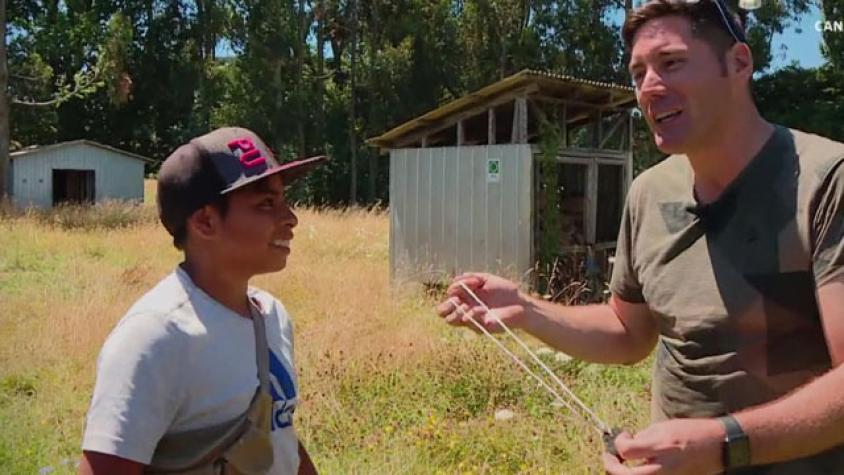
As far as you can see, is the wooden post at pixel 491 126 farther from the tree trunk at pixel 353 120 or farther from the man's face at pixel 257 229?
the tree trunk at pixel 353 120

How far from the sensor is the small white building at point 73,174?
1056 inches

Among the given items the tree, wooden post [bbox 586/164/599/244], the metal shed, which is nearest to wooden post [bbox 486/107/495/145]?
the metal shed

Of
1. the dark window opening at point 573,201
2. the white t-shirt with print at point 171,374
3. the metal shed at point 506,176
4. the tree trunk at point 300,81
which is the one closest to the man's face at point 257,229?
the white t-shirt with print at point 171,374

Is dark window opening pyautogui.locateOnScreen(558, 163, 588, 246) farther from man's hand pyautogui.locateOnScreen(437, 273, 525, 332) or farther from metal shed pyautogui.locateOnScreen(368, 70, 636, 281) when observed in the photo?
man's hand pyautogui.locateOnScreen(437, 273, 525, 332)

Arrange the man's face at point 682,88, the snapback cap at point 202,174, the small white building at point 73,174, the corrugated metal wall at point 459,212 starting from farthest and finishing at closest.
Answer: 1. the small white building at point 73,174
2. the corrugated metal wall at point 459,212
3. the snapback cap at point 202,174
4. the man's face at point 682,88

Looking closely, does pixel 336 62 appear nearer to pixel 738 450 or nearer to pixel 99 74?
pixel 99 74

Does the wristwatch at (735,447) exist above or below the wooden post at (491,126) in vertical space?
below

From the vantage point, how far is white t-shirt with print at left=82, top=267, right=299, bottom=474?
175 cm

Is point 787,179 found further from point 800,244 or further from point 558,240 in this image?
point 558,240

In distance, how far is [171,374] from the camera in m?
1.81

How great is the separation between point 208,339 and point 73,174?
29703mm

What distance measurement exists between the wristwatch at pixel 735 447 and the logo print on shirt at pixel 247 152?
1.25 meters

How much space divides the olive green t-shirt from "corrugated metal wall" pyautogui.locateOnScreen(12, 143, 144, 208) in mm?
26977

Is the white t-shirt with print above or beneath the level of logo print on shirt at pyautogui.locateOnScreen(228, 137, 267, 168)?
beneath
